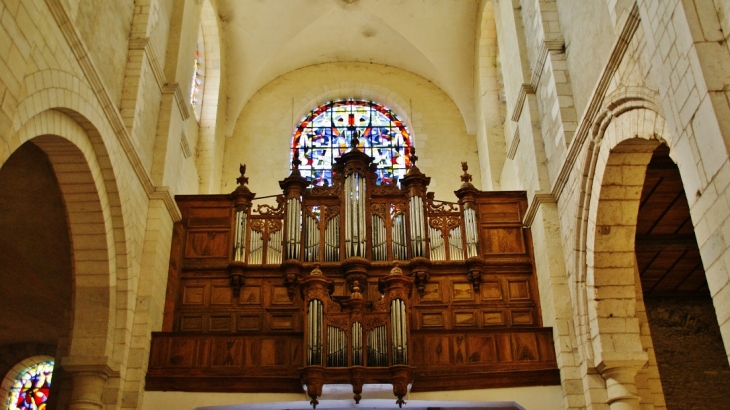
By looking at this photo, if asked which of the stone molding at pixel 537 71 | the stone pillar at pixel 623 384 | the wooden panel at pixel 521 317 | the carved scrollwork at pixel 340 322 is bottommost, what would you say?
the stone pillar at pixel 623 384

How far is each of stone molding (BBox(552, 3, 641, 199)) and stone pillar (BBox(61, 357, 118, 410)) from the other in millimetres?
6257

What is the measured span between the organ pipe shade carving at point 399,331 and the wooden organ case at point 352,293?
0.7 inches

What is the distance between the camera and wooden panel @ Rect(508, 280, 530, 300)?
11.7m

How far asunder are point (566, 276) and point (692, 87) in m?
4.67

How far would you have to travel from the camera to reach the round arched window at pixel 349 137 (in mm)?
17234

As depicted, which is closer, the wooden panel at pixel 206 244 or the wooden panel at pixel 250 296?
the wooden panel at pixel 250 296

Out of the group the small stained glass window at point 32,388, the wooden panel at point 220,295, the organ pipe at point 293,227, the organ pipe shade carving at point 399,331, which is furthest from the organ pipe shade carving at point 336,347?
the small stained glass window at point 32,388

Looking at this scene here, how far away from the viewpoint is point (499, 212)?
12336 millimetres

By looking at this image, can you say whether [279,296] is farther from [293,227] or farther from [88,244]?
[88,244]

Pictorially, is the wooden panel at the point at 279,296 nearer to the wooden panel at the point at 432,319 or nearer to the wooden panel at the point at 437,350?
the wooden panel at the point at 432,319

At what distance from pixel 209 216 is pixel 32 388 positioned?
4926 mm

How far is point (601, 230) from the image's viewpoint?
31.1 feet

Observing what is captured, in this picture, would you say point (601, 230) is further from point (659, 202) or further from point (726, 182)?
point (726, 182)

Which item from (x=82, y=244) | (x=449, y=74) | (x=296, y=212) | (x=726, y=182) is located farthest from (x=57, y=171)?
(x=449, y=74)
